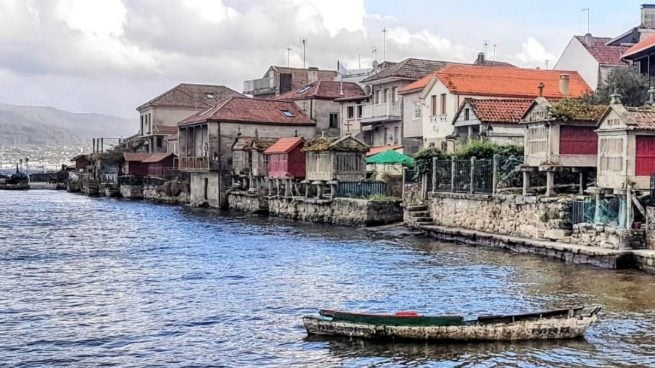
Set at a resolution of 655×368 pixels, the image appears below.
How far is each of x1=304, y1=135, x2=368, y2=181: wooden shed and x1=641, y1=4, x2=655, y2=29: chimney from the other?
22361 millimetres

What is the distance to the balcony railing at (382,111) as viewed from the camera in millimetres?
64250

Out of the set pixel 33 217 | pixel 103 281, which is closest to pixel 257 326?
pixel 103 281

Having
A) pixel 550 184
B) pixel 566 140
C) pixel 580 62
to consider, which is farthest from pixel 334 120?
pixel 550 184

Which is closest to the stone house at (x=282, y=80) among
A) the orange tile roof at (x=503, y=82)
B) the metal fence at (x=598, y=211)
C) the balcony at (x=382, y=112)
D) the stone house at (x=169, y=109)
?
the stone house at (x=169, y=109)

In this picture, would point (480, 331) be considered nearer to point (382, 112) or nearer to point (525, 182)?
point (525, 182)

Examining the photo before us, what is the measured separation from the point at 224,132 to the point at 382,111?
14.1 meters

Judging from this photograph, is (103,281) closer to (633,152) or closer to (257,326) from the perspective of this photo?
(257,326)

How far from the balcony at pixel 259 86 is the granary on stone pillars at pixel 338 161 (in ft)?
153

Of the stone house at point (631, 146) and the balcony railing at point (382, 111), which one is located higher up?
the balcony railing at point (382, 111)

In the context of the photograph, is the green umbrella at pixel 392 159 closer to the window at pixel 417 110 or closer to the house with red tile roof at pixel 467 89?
the house with red tile roof at pixel 467 89

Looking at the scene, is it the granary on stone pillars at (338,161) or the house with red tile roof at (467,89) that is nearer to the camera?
the granary on stone pillars at (338,161)

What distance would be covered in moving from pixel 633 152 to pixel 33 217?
150ft

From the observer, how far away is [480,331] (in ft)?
60.8

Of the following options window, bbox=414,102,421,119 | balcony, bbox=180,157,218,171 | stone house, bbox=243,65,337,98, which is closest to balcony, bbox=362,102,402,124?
window, bbox=414,102,421,119
